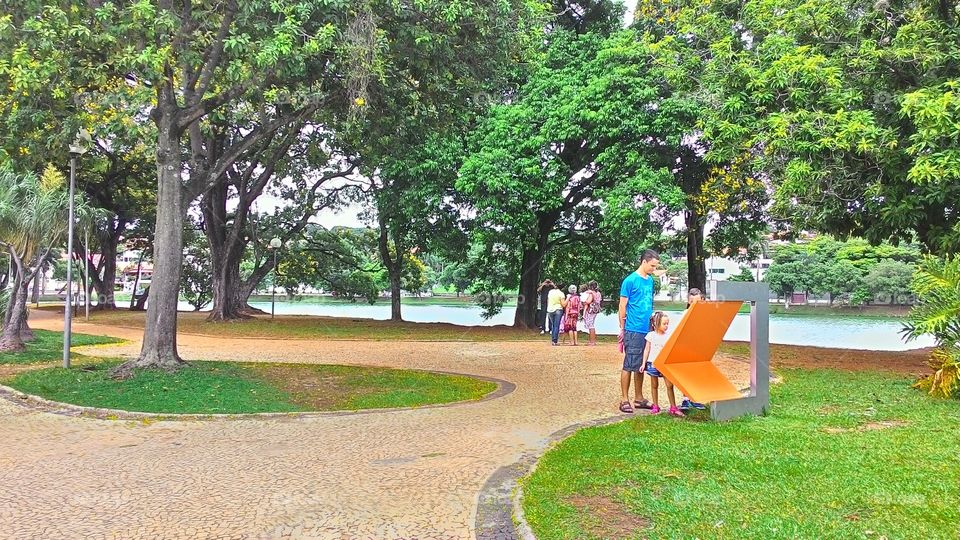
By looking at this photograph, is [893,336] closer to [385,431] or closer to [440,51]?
[440,51]

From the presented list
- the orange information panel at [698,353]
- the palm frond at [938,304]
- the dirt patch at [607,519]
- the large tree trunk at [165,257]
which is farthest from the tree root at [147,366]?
the palm frond at [938,304]

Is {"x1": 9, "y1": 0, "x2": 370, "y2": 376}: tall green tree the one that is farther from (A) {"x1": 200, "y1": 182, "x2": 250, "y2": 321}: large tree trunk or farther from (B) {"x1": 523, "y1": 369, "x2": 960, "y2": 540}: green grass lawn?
(A) {"x1": 200, "y1": 182, "x2": 250, "y2": 321}: large tree trunk

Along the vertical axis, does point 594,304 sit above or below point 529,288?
below

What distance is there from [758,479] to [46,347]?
14.1 metres

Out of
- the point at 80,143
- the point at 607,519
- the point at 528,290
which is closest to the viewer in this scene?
the point at 607,519

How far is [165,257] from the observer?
368 inches

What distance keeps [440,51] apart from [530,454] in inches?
271

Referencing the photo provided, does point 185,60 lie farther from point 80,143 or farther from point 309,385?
point 309,385

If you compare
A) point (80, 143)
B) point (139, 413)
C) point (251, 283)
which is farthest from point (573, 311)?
point (251, 283)

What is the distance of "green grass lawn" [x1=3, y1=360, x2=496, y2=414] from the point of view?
7352 millimetres

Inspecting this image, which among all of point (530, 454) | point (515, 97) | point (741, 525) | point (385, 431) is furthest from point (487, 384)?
point (515, 97)

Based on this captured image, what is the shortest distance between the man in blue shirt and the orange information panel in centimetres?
41

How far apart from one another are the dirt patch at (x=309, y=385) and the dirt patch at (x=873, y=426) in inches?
204

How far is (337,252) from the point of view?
28812 mm
